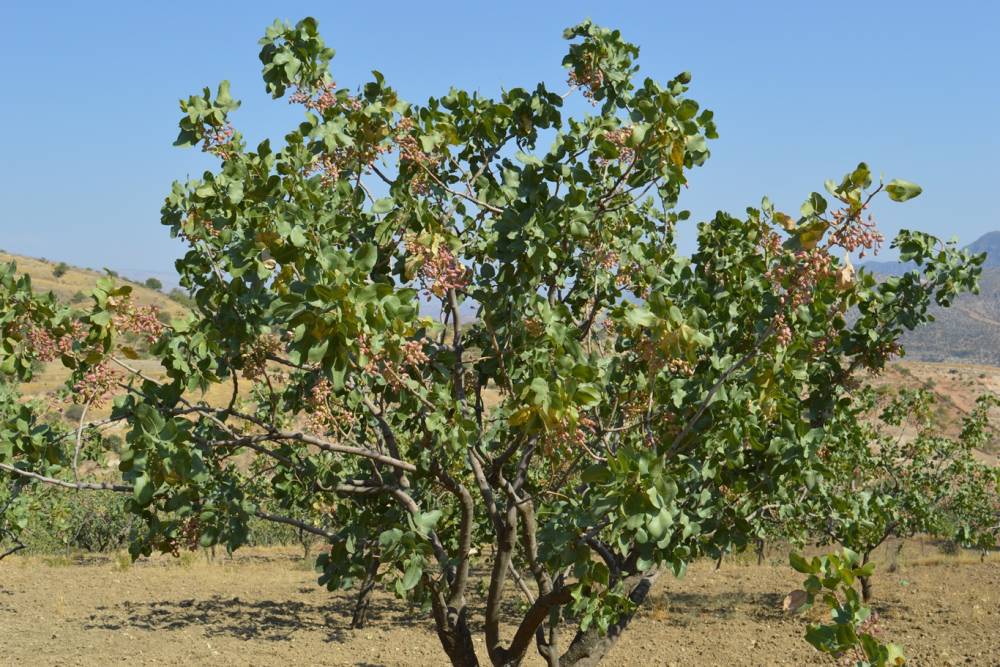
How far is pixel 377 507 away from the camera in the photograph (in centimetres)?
597

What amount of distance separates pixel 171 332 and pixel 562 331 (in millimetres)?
1661

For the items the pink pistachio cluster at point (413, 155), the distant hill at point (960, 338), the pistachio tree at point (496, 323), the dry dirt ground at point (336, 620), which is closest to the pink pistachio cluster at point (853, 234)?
the pistachio tree at point (496, 323)

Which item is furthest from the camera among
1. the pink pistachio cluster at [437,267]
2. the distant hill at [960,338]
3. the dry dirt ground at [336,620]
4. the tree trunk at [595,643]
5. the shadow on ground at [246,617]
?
the distant hill at [960,338]

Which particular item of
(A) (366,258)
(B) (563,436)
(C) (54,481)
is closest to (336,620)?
(C) (54,481)

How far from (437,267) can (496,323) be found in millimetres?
699

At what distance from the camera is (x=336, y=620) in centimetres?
1447

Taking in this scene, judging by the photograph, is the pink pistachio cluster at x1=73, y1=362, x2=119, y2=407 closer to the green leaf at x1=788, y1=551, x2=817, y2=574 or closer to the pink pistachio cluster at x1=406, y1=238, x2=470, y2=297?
the pink pistachio cluster at x1=406, y1=238, x2=470, y2=297

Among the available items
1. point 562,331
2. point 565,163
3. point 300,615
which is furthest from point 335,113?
point 300,615

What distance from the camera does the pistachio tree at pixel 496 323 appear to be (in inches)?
126

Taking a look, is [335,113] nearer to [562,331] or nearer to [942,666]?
[562,331]

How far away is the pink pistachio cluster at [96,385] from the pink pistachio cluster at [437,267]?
1.37 m

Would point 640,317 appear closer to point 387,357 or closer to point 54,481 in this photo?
point 387,357

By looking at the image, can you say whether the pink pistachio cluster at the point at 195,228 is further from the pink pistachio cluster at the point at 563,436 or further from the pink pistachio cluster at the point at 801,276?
the pink pistachio cluster at the point at 801,276

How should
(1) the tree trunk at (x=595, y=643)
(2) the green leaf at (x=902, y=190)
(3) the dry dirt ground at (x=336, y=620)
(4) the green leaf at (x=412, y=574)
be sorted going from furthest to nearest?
1. (3) the dry dirt ground at (x=336, y=620)
2. (1) the tree trunk at (x=595, y=643)
3. (4) the green leaf at (x=412, y=574)
4. (2) the green leaf at (x=902, y=190)
